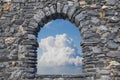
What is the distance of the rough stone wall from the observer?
974cm

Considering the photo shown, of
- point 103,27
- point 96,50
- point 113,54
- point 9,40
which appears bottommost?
point 113,54

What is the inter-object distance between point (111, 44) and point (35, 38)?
2405 millimetres

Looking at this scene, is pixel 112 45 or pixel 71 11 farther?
pixel 71 11

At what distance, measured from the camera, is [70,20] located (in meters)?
10.3

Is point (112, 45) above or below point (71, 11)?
below

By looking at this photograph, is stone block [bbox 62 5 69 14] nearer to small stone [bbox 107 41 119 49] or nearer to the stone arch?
the stone arch

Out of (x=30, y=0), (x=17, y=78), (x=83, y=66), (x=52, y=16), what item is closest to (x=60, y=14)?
(x=52, y=16)

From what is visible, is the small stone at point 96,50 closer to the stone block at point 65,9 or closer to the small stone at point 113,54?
the small stone at point 113,54

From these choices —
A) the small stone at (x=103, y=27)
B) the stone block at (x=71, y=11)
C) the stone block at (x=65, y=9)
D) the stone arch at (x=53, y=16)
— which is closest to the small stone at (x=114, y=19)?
the small stone at (x=103, y=27)

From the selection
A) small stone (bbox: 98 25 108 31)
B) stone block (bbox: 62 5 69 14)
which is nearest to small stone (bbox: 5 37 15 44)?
stone block (bbox: 62 5 69 14)

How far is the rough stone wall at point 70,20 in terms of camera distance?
32.0 ft

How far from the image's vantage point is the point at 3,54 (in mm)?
10086

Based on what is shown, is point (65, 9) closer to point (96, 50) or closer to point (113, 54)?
point (96, 50)

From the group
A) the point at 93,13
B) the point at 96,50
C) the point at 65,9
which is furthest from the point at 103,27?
the point at 65,9
